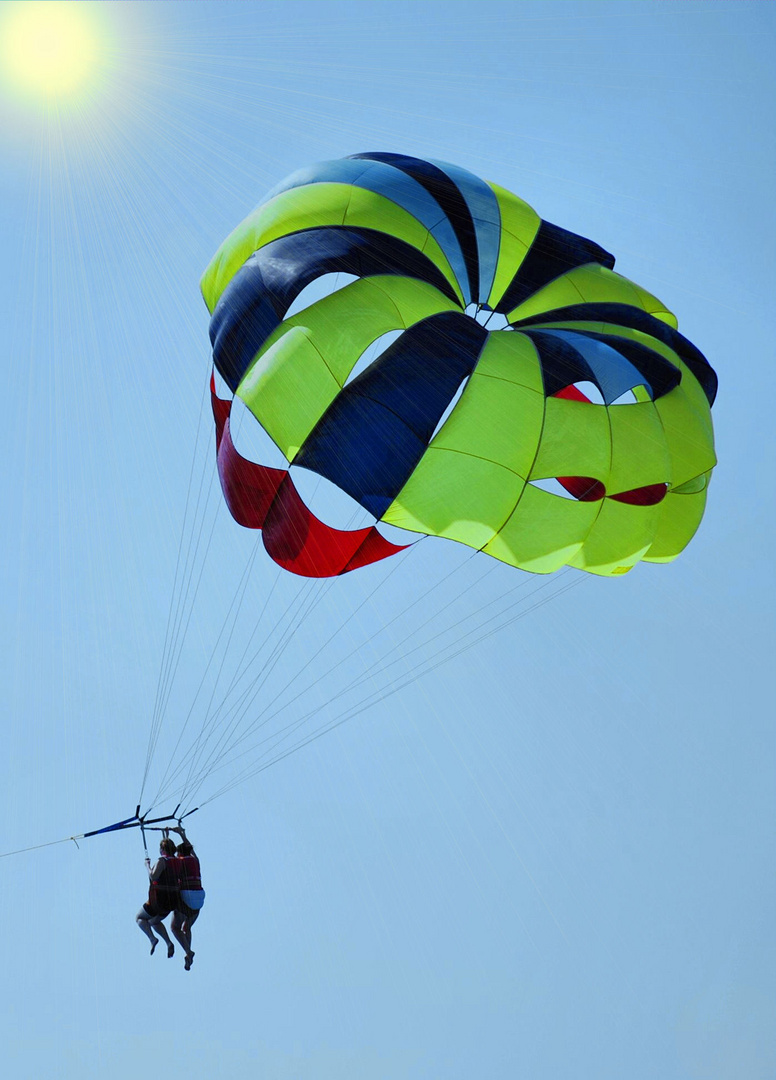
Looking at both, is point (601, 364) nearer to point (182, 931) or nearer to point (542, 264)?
point (542, 264)

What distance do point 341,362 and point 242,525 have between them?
78.5 inches

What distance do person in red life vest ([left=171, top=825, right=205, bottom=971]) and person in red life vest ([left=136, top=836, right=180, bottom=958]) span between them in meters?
0.05

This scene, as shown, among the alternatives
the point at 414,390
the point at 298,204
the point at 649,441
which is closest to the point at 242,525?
the point at 414,390

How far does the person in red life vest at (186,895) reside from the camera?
11680 millimetres

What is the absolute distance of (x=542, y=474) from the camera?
38.0 ft

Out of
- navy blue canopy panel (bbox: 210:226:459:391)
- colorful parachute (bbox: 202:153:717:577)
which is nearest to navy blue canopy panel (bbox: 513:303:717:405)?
colorful parachute (bbox: 202:153:717:577)

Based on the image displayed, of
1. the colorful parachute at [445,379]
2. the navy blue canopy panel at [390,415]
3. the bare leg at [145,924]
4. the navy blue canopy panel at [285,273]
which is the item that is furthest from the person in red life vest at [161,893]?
the navy blue canopy panel at [285,273]

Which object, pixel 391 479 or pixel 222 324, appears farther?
pixel 222 324

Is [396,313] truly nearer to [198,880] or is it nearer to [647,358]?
[647,358]

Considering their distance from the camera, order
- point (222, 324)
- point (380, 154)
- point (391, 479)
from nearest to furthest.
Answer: point (391, 479) → point (222, 324) → point (380, 154)

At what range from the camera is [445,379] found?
1168cm

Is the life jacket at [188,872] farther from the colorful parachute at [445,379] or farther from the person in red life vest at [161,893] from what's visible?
the colorful parachute at [445,379]

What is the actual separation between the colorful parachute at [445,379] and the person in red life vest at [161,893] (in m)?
2.90

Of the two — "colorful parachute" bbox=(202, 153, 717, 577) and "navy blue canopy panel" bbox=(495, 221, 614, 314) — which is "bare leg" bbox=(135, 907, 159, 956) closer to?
"colorful parachute" bbox=(202, 153, 717, 577)
